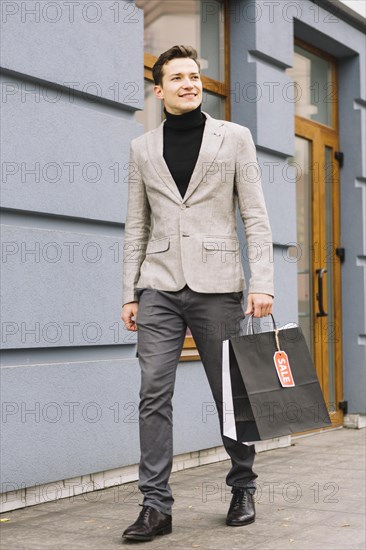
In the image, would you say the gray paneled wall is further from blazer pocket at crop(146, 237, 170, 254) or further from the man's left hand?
the man's left hand

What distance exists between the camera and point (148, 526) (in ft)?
13.6

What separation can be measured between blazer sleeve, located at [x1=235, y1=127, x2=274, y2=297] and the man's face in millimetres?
299

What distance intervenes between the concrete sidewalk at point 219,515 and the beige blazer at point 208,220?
1107 millimetres

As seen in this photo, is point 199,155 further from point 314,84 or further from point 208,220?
point 314,84

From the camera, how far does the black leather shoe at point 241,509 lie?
14.5ft

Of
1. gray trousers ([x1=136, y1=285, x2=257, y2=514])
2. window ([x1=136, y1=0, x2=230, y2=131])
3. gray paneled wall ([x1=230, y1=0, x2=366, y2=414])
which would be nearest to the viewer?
gray trousers ([x1=136, y1=285, x2=257, y2=514])

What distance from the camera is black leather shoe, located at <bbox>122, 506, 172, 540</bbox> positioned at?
4.11 m

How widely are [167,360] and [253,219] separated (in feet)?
2.50

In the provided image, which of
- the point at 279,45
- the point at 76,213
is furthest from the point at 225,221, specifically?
the point at 279,45

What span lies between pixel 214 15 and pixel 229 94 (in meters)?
0.61

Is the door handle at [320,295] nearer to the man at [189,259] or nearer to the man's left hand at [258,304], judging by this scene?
the man at [189,259]

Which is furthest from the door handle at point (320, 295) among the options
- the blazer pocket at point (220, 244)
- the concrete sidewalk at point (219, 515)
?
the blazer pocket at point (220, 244)

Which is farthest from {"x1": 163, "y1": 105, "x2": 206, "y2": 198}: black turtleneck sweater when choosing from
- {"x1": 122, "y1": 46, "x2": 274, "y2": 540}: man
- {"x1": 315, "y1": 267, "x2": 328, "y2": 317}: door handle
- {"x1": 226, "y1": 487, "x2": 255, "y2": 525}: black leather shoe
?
{"x1": 315, "y1": 267, "x2": 328, "y2": 317}: door handle

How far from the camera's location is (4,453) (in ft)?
16.0
